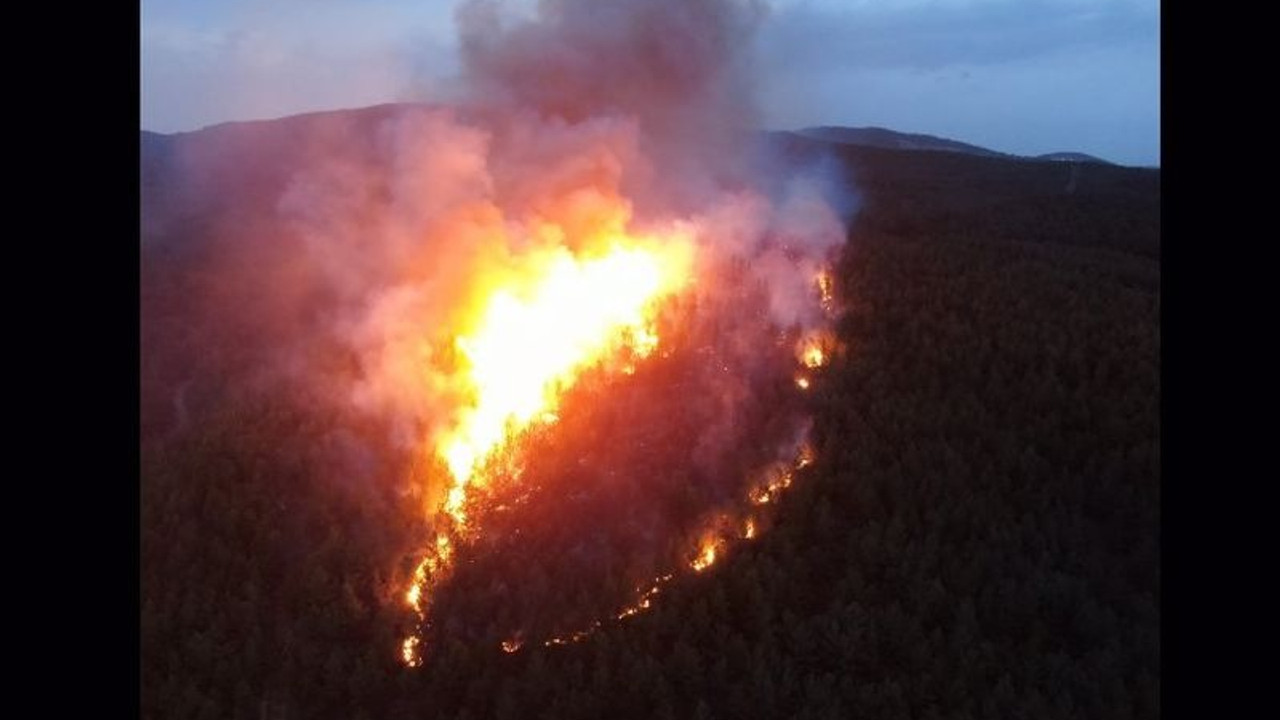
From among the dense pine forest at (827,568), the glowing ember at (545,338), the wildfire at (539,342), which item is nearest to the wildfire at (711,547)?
the dense pine forest at (827,568)

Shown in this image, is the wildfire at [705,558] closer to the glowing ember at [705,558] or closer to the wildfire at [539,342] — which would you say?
the glowing ember at [705,558]

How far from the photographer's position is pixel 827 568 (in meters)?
9.05

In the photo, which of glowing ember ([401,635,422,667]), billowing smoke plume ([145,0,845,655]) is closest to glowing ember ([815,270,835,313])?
billowing smoke plume ([145,0,845,655])

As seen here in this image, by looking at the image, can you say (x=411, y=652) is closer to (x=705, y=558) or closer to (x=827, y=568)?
(x=705, y=558)

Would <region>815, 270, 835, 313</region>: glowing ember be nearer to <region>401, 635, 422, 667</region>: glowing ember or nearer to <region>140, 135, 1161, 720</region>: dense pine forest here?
<region>140, 135, 1161, 720</region>: dense pine forest

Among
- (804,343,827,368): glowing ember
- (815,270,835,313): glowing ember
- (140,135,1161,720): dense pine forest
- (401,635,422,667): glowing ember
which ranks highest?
(815,270,835,313): glowing ember

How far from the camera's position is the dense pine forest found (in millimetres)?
7504

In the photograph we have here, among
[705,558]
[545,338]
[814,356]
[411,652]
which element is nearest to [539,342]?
[545,338]

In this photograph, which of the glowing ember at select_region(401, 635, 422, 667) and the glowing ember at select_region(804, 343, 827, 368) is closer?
the glowing ember at select_region(401, 635, 422, 667)

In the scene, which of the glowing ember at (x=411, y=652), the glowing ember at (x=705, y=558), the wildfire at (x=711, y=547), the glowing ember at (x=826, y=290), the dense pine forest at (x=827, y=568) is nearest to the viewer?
the dense pine forest at (x=827, y=568)

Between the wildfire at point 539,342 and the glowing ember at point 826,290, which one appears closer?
the wildfire at point 539,342

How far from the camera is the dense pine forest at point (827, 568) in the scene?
750 cm

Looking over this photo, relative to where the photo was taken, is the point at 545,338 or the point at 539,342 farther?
the point at 545,338

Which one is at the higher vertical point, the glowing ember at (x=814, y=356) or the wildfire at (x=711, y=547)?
the glowing ember at (x=814, y=356)
